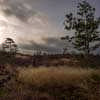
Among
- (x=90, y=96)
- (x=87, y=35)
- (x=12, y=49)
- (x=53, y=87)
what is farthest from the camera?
(x=12, y=49)

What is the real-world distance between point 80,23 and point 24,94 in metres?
8.63

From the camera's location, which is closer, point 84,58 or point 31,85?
point 31,85

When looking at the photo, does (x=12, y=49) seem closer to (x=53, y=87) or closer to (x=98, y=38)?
(x=98, y=38)

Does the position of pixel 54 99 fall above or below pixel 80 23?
below

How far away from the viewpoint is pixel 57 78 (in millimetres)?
7188

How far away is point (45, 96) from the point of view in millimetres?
5094

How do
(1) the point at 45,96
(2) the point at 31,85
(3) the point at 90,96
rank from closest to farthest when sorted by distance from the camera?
(3) the point at 90,96 < (1) the point at 45,96 < (2) the point at 31,85

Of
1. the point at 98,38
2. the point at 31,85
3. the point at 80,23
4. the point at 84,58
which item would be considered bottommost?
the point at 31,85

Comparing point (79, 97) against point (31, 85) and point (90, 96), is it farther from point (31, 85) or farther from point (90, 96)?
point (31, 85)

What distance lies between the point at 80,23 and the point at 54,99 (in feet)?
27.8

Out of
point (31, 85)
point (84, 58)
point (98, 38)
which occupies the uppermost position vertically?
point (98, 38)

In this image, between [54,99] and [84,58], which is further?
[84,58]

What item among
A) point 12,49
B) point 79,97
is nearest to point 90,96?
point 79,97

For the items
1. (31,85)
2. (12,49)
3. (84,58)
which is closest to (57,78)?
(31,85)
